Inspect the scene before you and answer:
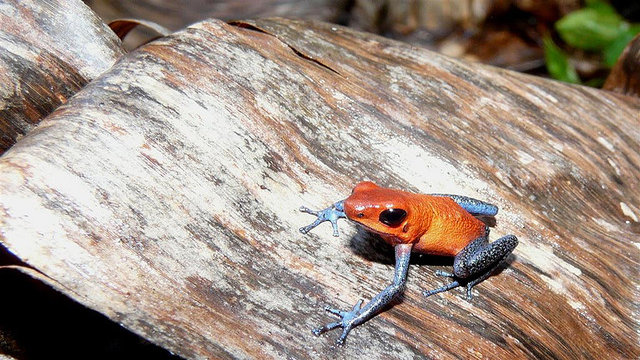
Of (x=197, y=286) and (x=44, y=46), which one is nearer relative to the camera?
(x=197, y=286)

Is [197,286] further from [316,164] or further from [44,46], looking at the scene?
[44,46]

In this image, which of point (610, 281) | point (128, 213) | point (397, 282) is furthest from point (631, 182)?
point (128, 213)

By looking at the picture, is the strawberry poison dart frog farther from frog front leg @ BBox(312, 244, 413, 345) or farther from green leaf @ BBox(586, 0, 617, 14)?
green leaf @ BBox(586, 0, 617, 14)

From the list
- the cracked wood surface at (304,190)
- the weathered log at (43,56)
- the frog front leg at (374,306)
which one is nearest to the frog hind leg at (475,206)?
the cracked wood surface at (304,190)

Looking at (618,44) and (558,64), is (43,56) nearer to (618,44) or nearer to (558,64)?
(558,64)

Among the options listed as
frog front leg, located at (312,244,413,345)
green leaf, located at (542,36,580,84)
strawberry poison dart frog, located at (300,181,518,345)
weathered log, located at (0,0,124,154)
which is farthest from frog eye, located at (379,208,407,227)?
green leaf, located at (542,36,580,84)

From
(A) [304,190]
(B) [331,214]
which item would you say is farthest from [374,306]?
→ (A) [304,190]
